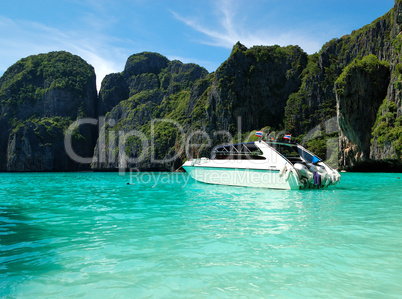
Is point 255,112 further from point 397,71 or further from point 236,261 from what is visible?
point 236,261

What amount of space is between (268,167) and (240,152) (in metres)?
3.27

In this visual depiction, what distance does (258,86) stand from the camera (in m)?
102

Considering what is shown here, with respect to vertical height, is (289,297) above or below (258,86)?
below

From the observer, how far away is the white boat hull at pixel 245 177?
→ 1662cm

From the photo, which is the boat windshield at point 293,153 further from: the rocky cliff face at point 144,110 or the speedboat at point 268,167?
the rocky cliff face at point 144,110

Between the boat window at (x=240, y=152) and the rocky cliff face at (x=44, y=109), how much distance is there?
386 ft

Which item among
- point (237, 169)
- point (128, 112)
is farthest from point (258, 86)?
point (237, 169)

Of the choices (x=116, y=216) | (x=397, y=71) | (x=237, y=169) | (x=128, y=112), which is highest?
(x=128, y=112)

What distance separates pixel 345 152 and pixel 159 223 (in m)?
60.3

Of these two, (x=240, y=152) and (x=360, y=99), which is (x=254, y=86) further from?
(x=240, y=152)

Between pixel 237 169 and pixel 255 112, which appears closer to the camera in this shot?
pixel 237 169

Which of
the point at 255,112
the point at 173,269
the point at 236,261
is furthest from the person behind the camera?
the point at 255,112

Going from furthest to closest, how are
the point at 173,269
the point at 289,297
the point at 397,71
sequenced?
1. the point at 397,71
2. the point at 173,269
3. the point at 289,297

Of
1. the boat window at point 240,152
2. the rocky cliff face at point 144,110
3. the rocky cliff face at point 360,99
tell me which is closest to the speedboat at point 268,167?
the boat window at point 240,152
